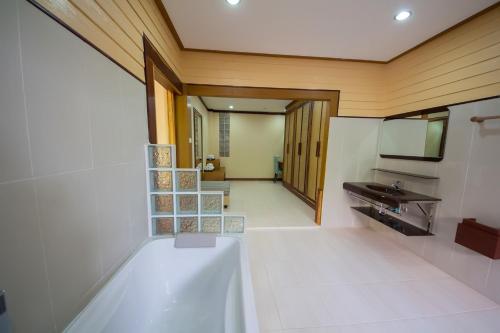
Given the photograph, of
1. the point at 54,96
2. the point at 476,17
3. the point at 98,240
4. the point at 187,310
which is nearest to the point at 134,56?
the point at 54,96

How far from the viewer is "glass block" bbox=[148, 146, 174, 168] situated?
1.57 meters

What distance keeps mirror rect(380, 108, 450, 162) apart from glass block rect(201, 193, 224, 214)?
8.04 feet

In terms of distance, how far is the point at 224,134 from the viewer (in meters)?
6.34

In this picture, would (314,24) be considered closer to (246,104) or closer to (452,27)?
(452,27)

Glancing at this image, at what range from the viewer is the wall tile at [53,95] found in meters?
0.63

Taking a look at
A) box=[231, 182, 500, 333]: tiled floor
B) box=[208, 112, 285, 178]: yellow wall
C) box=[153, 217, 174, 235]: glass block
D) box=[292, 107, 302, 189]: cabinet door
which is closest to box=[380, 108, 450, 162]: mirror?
box=[231, 182, 500, 333]: tiled floor

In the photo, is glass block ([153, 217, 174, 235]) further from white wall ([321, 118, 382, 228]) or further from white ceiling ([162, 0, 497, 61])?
white wall ([321, 118, 382, 228])

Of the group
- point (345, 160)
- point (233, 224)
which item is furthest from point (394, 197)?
point (233, 224)

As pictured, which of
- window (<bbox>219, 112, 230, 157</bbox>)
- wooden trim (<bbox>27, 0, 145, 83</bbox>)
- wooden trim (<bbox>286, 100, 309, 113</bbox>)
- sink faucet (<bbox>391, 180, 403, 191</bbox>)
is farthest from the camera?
window (<bbox>219, 112, 230, 157</bbox>)

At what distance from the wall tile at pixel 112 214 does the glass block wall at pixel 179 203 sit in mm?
360

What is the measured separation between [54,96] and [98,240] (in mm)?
733

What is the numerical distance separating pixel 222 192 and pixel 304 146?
3235 millimetres

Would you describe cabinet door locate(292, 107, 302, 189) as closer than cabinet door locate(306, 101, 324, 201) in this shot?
No

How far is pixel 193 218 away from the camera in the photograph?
1733mm
